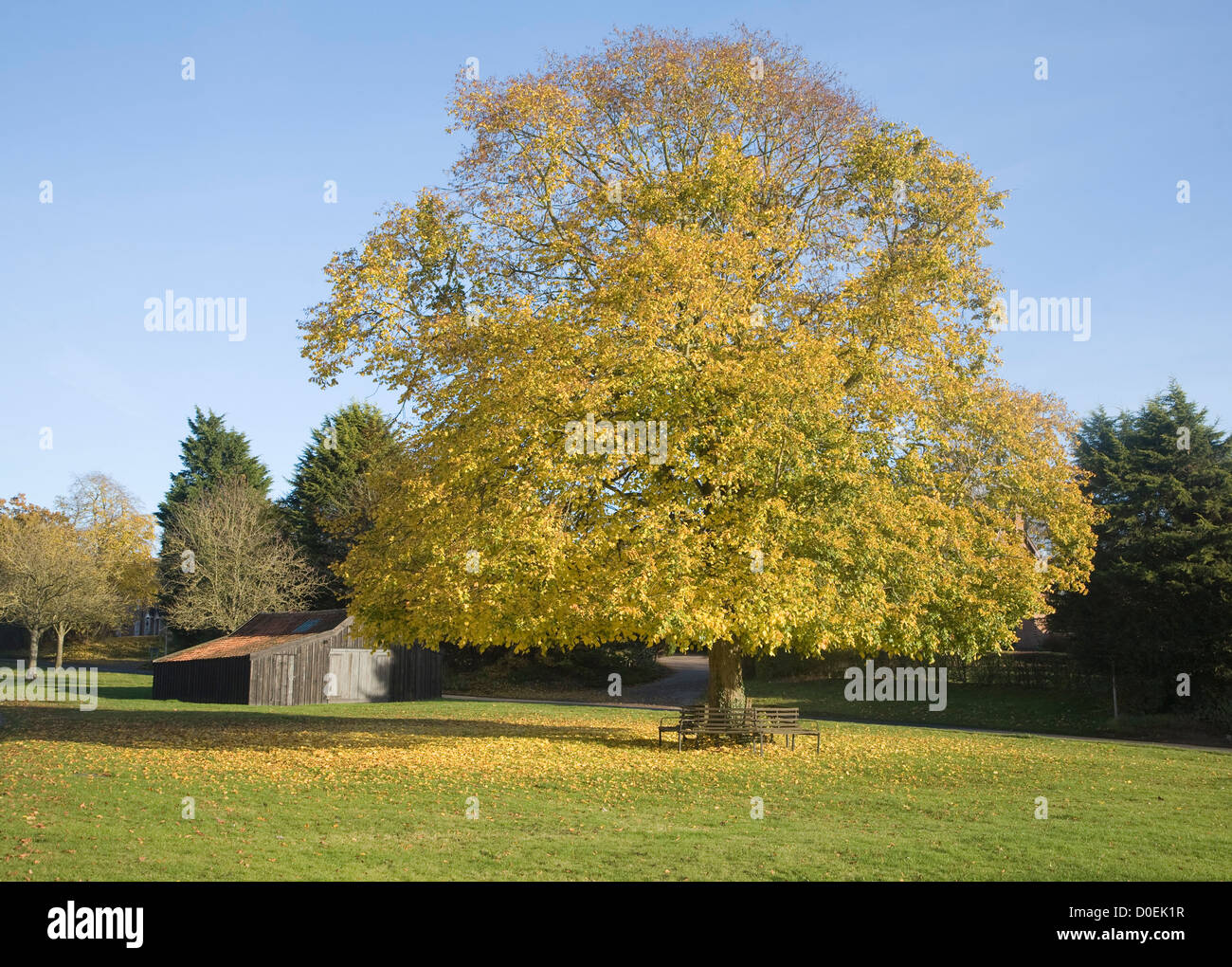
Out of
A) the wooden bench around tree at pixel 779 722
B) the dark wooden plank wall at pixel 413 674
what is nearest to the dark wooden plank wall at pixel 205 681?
the dark wooden plank wall at pixel 413 674

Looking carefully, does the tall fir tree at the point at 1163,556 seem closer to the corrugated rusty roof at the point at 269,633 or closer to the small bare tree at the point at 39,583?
the corrugated rusty roof at the point at 269,633

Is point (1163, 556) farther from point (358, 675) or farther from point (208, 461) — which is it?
point (208, 461)

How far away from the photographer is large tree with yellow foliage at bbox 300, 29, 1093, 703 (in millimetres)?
17984

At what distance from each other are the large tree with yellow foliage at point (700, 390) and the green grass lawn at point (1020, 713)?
7659 mm

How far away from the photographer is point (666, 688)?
4897 cm

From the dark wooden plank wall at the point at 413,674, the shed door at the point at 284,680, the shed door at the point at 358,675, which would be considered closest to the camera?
the shed door at the point at 284,680

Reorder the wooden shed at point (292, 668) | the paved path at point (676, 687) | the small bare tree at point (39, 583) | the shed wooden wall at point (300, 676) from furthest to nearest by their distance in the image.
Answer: the small bare tree at point (39, 583)
the paved path at point (676, 687)
the wooden shed at point (292, 668)
the shed wooden wall at point (300, 676)

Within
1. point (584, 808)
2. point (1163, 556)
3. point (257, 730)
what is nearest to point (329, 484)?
point (257, 730)

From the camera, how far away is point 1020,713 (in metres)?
32.6

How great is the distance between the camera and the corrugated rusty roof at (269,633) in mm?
37844

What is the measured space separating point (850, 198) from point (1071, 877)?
17141 millimetres

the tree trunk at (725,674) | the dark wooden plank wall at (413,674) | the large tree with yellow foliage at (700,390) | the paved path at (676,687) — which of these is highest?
the large tree with yellow foliage at (700,390)
